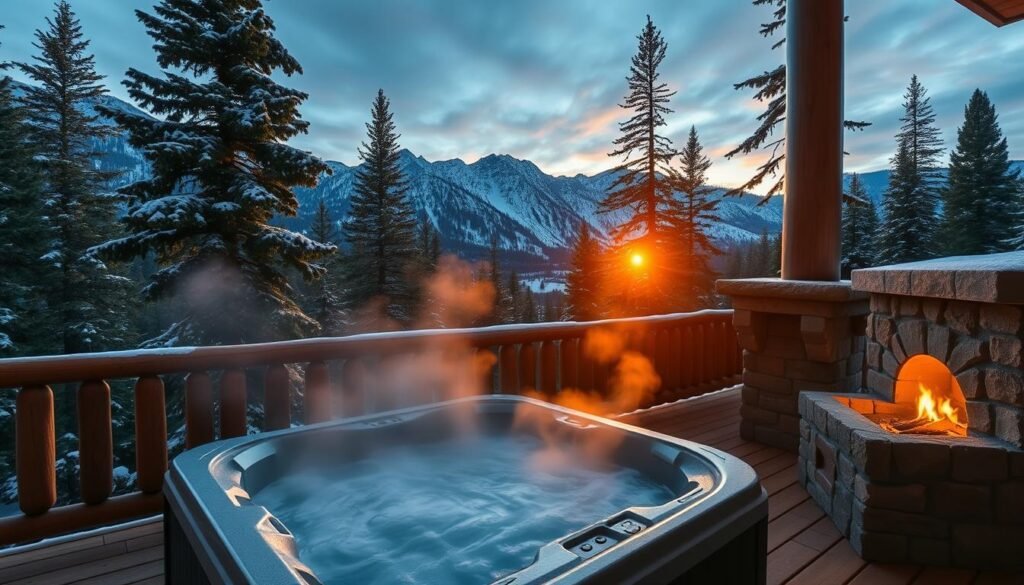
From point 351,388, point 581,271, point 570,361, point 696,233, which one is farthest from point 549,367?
point 581,271

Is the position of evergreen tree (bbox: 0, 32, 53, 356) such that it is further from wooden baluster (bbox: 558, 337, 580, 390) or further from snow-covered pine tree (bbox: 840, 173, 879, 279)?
snow-covered pine tree (bbox: 840, 173, 879, 279)

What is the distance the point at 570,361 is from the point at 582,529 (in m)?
2.46

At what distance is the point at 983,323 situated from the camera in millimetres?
1799

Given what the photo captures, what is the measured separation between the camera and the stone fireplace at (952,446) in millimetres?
1735

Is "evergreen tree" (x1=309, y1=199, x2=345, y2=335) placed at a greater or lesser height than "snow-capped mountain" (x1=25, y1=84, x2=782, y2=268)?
lesser

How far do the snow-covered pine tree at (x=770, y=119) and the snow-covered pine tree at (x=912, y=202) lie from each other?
32.4 feet

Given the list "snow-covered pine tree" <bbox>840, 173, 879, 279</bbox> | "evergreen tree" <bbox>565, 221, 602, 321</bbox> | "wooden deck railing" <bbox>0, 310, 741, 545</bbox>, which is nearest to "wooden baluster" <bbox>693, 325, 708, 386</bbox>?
"wooden deck railing" <bbox>0, 310, 741, 545</bbox>

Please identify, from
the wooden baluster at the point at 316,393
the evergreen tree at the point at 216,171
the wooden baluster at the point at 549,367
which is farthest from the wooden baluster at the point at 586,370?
the evergreen tree at the point at 216,171

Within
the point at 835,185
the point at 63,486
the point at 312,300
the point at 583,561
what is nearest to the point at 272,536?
the point at 583,561

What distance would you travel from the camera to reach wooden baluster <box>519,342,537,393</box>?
3.31 meters

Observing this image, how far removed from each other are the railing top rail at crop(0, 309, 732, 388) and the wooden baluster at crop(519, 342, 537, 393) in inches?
3.1

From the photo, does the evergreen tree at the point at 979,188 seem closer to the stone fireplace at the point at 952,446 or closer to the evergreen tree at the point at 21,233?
the stone fireplace at the point at 952,446

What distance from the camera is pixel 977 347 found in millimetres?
1810

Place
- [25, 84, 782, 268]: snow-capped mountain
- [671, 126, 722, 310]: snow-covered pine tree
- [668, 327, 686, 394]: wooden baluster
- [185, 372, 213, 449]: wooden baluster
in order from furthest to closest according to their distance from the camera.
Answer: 1. [25, 84, 782, 268]: snow-capped mountain
2. [671, 126, 722, 310]: snow-covered pine tree
3. [668, 327, 686, 394]: wooden baluster
4. [185, 372, 213, 449]: wooden baluster
